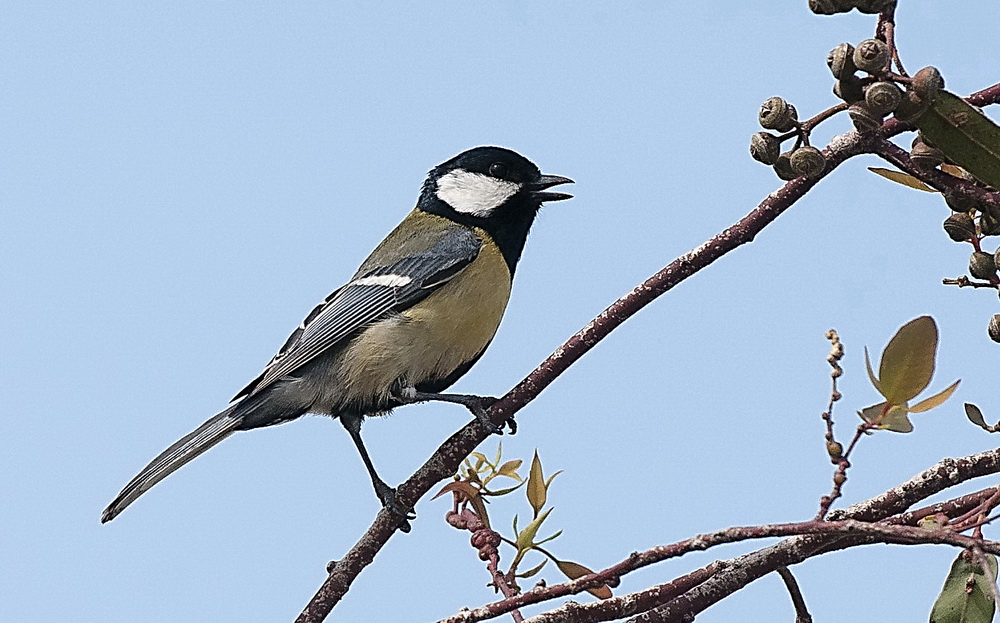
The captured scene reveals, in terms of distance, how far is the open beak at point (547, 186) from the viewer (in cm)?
279

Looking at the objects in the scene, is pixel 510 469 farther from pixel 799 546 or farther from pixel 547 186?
pixel 547 186

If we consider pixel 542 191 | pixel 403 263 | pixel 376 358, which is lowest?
pixel 376 358

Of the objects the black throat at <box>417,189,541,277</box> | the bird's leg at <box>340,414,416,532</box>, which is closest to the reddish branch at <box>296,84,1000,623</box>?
the bird's leg at <box>340,414,416,532</box>

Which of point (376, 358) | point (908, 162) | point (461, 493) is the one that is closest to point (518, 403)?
point (461, 493)

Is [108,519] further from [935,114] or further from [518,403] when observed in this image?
[935,114]

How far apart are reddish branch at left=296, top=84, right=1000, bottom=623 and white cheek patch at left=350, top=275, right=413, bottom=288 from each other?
1.07 m

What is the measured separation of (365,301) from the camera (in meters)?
2.51

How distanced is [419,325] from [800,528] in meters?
1.61

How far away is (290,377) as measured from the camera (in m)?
2.46

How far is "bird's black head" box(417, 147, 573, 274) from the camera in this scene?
9.09 feet

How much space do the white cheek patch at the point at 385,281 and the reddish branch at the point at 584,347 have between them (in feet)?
3.50

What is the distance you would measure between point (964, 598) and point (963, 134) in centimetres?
42

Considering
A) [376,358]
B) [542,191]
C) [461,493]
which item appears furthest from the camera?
[542,191]

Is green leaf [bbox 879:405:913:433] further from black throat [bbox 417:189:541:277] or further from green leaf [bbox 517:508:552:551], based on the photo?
black throat [bbox 417:189:541:277]
